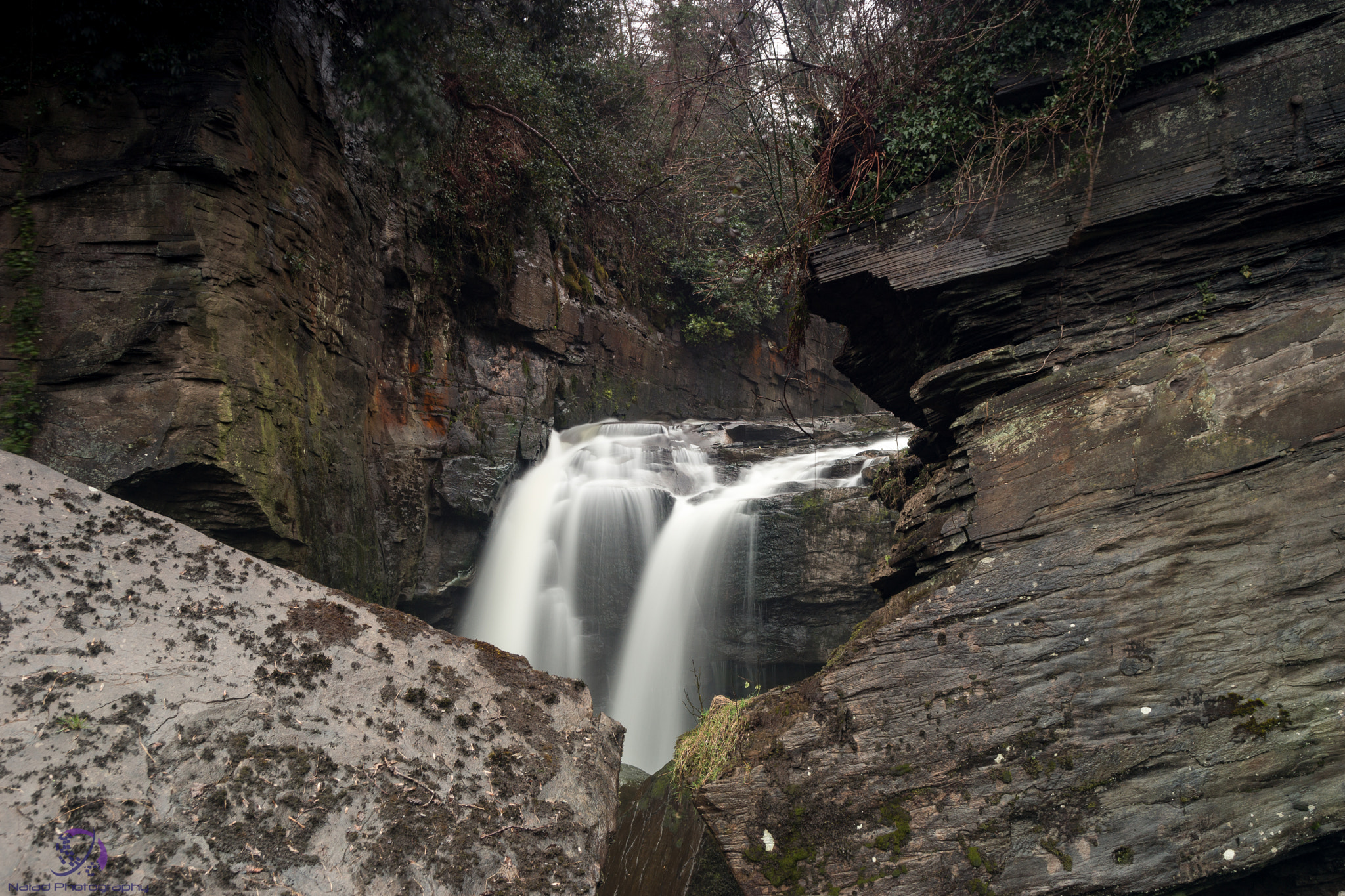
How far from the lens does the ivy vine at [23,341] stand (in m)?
4.81

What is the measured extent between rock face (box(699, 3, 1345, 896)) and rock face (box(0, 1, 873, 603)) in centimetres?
255

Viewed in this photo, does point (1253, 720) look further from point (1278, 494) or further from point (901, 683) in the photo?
point (901, 683)

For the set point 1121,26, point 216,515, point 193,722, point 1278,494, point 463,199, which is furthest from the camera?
point 463,199

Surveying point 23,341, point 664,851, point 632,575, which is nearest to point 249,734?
point 664,851

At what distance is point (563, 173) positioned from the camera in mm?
11359

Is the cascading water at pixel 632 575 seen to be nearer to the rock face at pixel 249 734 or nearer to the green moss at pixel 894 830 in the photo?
the green moss at pixel 894 830

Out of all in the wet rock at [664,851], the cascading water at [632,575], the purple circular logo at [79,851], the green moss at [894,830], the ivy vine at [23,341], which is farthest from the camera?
the cascading water at [632,575]

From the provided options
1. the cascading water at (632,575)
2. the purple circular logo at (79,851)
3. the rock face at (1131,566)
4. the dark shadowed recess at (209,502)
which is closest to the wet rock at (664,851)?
the rock face at (1131,566)

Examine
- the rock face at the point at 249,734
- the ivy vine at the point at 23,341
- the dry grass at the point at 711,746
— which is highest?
the ivy vine at the point at 23,341

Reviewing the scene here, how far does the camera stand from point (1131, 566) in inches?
147

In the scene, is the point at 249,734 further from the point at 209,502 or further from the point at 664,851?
the point at 209,502

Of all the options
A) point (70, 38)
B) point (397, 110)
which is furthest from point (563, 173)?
point (70, 38)

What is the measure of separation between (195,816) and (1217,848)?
13.6 feet

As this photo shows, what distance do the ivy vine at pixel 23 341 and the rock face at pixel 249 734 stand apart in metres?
2.67
